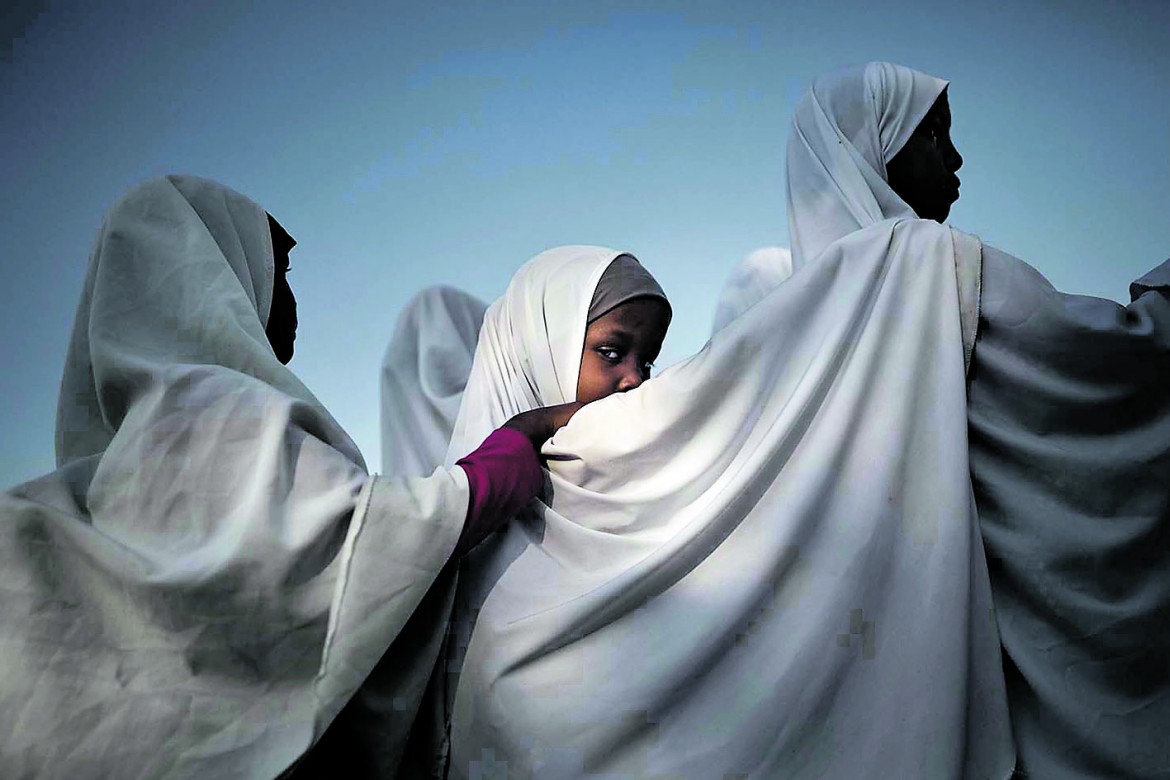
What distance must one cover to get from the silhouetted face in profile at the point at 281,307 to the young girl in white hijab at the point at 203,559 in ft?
1.15

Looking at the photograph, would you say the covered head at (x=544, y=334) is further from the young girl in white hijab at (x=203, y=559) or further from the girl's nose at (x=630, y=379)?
the young girl in white hijab at (x=203, y=559)

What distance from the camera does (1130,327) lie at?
1.76 meters

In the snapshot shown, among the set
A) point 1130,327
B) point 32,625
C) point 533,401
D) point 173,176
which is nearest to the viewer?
point 32,625

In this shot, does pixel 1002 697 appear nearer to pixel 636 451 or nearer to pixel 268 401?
pixel 636 451

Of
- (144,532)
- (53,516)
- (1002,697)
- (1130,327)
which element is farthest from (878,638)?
(53,516)

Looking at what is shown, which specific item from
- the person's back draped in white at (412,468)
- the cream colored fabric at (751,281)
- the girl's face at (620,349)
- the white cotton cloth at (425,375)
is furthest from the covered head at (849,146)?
the white cotton cloth at (425,375)

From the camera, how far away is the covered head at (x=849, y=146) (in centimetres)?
251

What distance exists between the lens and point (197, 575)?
4.72 ft

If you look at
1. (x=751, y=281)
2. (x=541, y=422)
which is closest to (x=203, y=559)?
(x=541, y=422)

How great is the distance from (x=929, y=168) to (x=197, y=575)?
2.05 m

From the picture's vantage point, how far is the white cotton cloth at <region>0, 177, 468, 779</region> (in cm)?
136

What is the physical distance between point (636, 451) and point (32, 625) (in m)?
0.95

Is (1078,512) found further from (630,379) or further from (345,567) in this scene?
(345,567)

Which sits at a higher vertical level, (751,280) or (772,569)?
(751,280)
